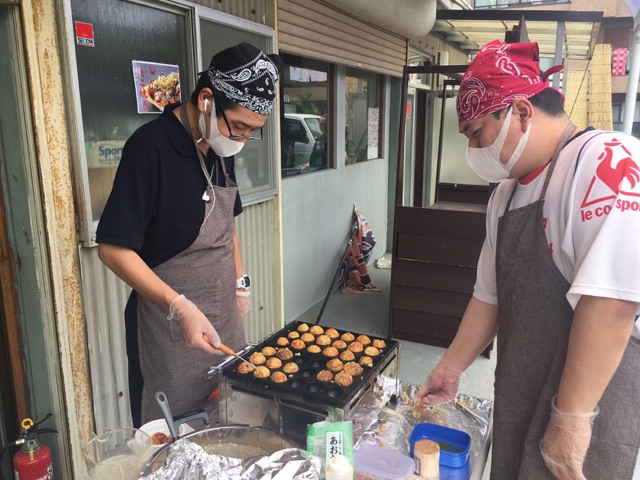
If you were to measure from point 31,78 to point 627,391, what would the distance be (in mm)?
2390

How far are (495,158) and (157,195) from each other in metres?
1.14

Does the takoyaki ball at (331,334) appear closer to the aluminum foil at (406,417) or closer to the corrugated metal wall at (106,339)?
the aluminum foil at (406,417)

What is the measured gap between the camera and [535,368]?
139cm

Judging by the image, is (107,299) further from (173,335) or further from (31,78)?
(31,78)

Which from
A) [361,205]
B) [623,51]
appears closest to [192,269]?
[361,205]

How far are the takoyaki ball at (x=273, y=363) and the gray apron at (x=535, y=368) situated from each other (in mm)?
713

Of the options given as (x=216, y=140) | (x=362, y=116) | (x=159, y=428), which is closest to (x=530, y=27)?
(x=362, y=116)

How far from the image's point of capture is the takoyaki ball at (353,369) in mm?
1674

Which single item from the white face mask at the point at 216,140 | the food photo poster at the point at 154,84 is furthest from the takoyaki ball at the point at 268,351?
the food photo poster at the point at 154,84

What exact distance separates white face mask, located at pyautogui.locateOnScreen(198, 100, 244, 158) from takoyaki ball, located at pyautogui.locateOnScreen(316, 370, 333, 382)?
3.00 ft

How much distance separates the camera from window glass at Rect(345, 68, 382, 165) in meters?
6.15

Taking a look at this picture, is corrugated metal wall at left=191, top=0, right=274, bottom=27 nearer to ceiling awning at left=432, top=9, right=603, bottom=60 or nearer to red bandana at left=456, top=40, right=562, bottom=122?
red bandana at left=456, top=40, right=562, bottom=122

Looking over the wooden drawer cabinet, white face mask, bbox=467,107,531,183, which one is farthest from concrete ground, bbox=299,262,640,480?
white face mask, bbox=467,107,531,183

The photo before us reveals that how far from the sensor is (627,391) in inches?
50.6
